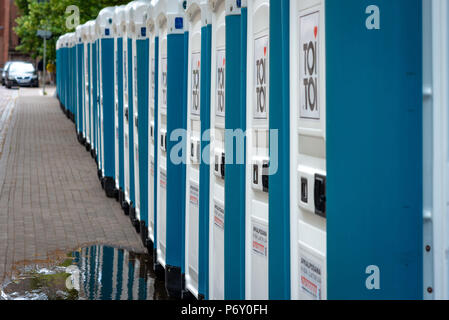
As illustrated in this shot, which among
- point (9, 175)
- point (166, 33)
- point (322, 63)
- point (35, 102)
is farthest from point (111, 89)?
point (35, 102)

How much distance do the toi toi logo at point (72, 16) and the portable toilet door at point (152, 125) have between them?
18.1 metres

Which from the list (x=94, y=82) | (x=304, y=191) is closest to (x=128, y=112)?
(x=94, y=82)

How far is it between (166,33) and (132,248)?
8.86 ft

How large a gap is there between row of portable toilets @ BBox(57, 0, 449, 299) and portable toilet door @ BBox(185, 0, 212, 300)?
0.6 inches

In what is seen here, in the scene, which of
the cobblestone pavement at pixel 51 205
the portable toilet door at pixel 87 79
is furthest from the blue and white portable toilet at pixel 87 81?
the cobblestone pavement at pixel 51 205

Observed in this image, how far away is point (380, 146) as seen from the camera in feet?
10.5

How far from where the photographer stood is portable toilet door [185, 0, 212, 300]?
6.03m

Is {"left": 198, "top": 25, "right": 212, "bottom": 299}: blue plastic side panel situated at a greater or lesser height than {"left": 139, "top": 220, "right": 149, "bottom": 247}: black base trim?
greater

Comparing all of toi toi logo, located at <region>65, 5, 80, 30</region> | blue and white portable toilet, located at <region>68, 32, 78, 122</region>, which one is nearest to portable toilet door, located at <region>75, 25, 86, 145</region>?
blue and white portable toilet, located at <region>68, 32, 78, 122</region>

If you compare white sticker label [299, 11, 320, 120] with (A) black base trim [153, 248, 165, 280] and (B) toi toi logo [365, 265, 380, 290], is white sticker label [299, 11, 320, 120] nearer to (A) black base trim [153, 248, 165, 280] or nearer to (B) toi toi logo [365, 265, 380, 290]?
(B) toi toi logo [365, 265, 380, 290]

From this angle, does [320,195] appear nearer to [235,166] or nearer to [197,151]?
[235,166]

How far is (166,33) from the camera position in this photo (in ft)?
25.2

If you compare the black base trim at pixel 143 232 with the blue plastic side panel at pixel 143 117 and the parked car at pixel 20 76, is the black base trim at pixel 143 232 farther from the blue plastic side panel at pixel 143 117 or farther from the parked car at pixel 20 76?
the parked car at pixel 20 76

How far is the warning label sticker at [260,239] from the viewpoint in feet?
15.2
